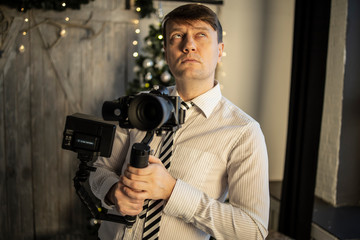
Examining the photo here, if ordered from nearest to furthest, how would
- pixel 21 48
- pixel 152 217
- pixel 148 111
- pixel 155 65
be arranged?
pixel 148 111
pixel 152 217
pixel 155 65
pixel 21 48

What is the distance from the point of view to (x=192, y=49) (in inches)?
41.4

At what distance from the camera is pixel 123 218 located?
0.94m

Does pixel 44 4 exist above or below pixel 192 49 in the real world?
above

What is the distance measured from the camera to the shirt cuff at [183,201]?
90cm

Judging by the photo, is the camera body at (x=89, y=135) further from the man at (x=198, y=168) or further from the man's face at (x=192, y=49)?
the man's face at (x=192, y=49)

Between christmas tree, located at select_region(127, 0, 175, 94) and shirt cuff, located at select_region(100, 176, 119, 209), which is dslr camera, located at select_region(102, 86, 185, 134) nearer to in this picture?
shirt cuff, located at select_region(100, 176, 119, 209)

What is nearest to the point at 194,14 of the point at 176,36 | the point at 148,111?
the point at 176,36

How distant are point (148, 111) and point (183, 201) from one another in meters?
0.31

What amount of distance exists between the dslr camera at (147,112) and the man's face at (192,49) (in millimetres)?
197

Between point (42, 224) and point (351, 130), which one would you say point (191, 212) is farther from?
point (42, 224)

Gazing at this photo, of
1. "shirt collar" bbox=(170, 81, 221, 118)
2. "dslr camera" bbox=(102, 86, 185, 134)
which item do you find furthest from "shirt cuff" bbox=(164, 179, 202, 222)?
"shirt collar" bbox=(170, 81, 221, 118)

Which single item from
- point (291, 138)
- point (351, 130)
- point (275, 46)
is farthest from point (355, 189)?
→ point (275, 46)

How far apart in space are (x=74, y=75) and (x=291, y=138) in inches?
78.4

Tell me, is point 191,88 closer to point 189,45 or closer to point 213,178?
point 189,45
